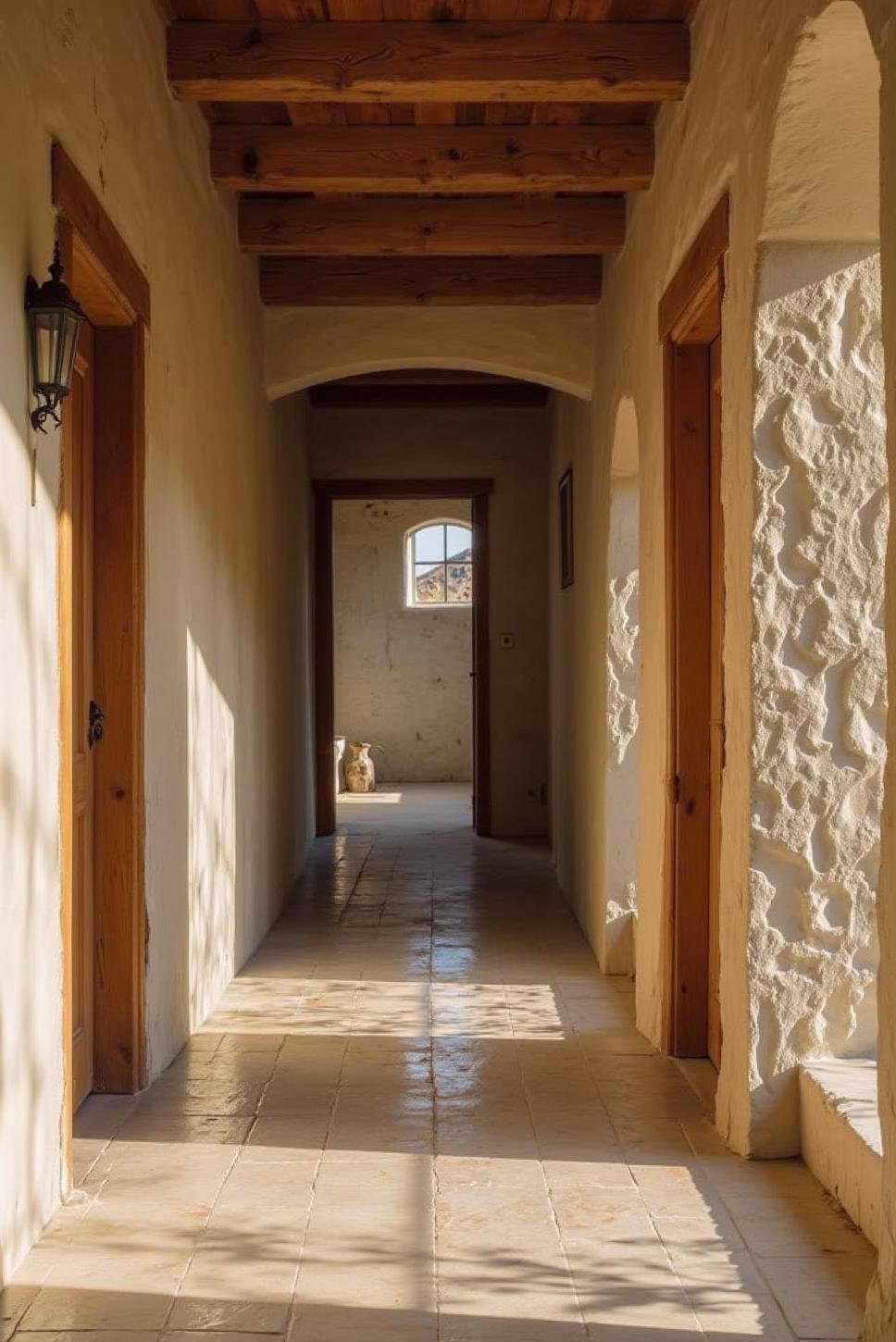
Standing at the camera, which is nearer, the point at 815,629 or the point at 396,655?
the point at 815,629

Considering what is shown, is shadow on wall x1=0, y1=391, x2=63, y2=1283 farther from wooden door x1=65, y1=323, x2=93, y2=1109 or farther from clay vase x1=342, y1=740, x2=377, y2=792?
clay vase x1=342, y1=740, x2=377, y2=792

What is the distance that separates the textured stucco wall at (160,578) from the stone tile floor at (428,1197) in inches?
8.7

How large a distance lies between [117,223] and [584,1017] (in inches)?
112

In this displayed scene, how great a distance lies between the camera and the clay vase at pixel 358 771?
537 inches

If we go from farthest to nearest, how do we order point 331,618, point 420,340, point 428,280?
point 331,618 < point 420,340 < point 428,280

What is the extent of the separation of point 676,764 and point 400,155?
2.25 m

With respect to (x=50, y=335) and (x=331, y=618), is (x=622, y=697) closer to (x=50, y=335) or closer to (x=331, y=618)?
(x=50, y=335)

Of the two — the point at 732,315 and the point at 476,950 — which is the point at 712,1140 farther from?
the point at 476,950

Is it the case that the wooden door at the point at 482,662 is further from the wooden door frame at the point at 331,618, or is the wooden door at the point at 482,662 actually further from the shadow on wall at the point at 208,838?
the shadow on wall at the point at 208,838

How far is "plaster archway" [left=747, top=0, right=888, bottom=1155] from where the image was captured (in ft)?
10.5

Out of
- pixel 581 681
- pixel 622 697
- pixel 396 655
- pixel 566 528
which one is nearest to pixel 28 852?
pixel 622 697

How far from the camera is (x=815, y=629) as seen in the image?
3.21 meters

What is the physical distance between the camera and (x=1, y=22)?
2.46m

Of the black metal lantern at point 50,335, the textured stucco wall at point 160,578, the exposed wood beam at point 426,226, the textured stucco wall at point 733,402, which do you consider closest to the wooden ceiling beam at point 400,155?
the textured stucco wall at point 160,578
